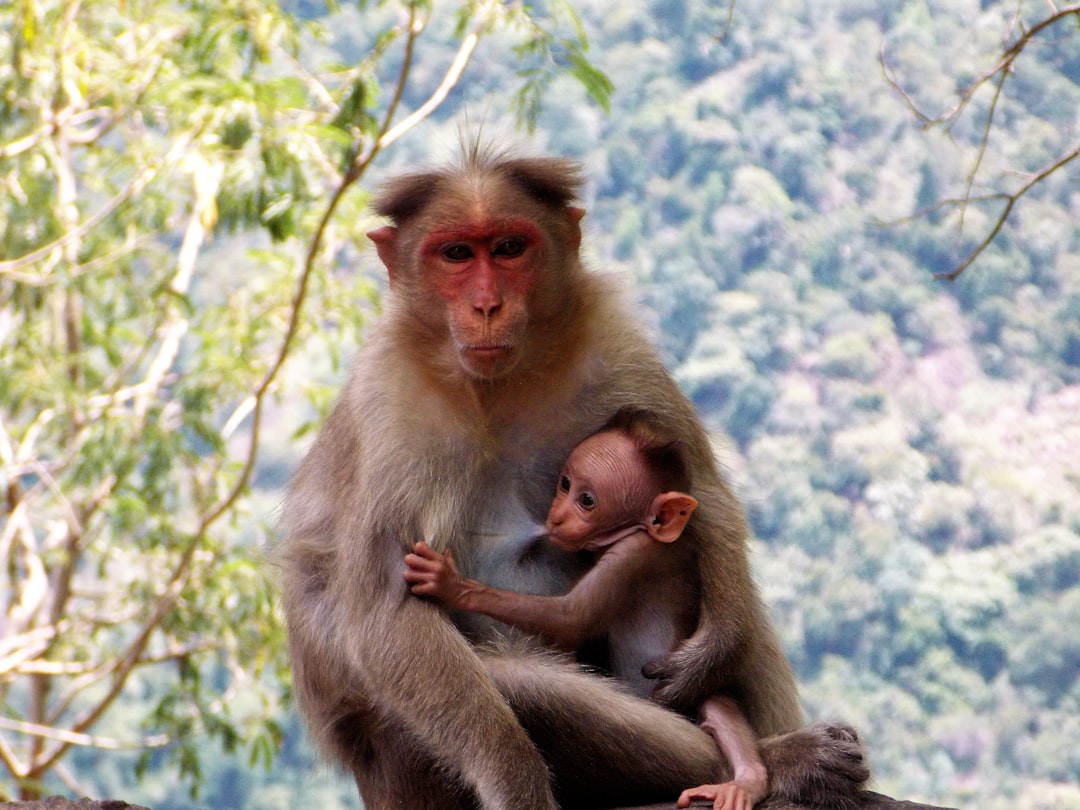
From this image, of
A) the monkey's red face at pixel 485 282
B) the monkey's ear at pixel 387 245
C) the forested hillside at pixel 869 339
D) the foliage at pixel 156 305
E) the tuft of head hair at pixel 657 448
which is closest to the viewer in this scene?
the monkey's red face at pixel 485 282

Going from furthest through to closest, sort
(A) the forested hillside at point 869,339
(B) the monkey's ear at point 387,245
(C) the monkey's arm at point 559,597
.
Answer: (A) the forested hillside at point 869,339 → (B) the monkey's ear at point 387,245 → (C) the monkey's arm at point 559,597

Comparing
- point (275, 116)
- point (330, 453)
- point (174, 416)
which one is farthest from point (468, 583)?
point (174, 416)

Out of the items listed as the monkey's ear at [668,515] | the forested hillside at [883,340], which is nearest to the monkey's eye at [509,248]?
the monkey's ear at [668,515]

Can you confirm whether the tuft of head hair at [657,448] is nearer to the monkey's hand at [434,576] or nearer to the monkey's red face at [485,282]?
the monkey's red face at [485,282]

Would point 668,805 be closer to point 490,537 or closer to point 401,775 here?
point 401,775

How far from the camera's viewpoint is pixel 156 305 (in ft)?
30.2

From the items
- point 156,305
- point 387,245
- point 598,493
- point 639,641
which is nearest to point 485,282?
point 387,245

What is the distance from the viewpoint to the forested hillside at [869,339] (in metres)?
17.6

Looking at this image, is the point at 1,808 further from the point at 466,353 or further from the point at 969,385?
the point at 969,385

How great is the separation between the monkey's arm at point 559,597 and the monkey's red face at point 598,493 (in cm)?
7

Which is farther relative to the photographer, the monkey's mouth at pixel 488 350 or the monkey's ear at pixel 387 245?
the monkey's ear at pixel 387 245

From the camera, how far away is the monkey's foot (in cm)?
367

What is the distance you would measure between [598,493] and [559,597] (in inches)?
12.3

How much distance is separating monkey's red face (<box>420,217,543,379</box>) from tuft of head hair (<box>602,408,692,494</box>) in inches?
15.6
